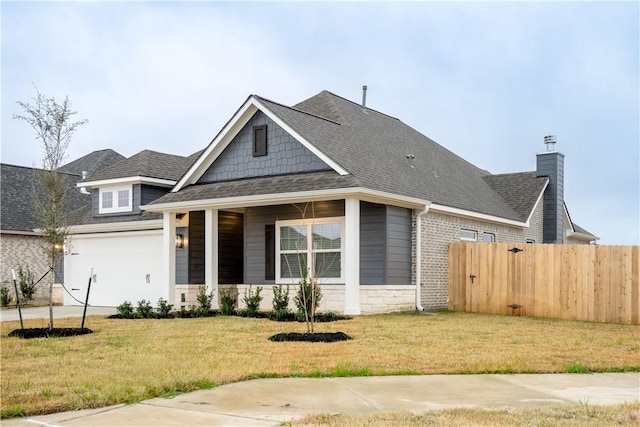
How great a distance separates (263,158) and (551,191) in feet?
42.7

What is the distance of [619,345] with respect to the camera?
1138cm

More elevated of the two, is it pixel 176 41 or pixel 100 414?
pixel 176 41

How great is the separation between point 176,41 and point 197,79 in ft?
6.37

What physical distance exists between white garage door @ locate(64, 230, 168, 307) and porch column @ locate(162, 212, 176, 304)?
6.61 ft

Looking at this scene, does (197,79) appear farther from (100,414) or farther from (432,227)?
(100,414)

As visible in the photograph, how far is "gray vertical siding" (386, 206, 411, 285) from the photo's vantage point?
56.1ft

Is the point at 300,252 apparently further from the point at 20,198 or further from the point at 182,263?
the point at 20,198

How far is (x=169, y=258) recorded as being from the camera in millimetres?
19156

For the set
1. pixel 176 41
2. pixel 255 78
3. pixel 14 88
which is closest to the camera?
pixel 14 88

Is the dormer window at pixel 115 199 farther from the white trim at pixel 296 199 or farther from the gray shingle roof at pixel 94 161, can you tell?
the gray shingle roof at pixel 94 161

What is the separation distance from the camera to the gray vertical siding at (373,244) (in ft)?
55.7

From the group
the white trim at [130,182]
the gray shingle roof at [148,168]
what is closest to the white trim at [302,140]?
the white trim at [130,182]

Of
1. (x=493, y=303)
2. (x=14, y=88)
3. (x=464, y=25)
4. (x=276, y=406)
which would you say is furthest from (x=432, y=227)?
(x=276, y=406)

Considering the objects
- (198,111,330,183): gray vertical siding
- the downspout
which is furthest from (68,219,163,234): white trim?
the downspout
